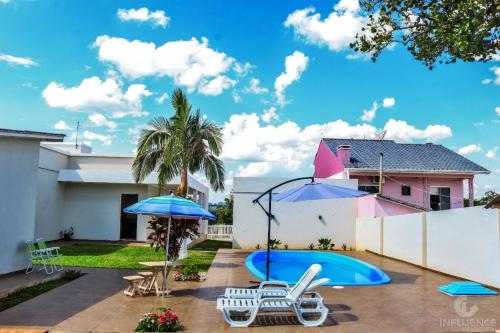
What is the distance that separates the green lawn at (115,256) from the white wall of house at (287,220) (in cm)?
276

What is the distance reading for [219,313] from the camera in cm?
737

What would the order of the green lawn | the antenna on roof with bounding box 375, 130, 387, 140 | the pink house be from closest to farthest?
the green lawn → the pink house → the antenna on roof with bounding box 375, 130, 387, 140

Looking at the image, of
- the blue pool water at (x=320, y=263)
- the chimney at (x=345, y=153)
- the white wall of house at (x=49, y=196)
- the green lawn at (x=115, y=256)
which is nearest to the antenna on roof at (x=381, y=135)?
the chimney at (x=345, y=153)

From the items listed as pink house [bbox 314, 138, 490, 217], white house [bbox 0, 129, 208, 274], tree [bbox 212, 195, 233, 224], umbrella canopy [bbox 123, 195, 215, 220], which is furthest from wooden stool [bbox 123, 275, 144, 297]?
tree [bbox 212, 195, 233, 224]

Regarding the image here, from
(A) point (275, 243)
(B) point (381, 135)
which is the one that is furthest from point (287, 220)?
(B) point (381, 135)

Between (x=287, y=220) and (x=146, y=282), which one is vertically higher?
(x=287, y=220)

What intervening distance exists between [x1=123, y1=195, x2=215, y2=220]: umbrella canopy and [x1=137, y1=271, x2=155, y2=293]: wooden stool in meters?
1.50

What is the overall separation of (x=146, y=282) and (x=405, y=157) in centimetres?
2014

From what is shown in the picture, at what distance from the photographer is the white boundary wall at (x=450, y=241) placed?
10070mm

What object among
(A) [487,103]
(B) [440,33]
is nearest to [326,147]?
(A) [487,103]

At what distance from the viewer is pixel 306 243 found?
781 inches

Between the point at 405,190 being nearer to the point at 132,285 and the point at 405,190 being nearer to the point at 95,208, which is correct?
the point at 95,208

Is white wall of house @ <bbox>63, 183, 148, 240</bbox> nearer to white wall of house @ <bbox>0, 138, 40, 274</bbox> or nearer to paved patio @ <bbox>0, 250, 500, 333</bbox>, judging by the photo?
white wall of house @ <bbox>0, 138, 40, 274</bbox>

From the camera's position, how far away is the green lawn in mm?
13078
